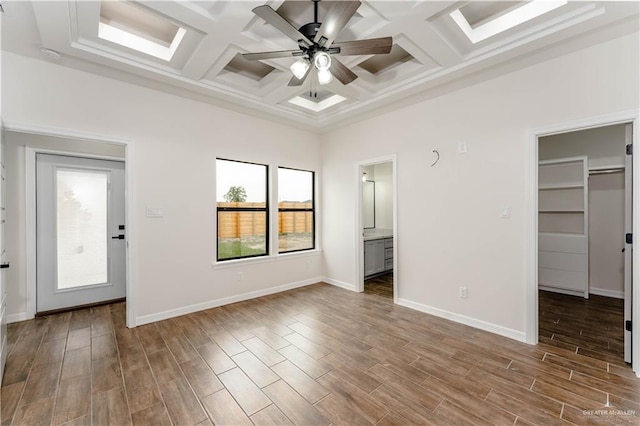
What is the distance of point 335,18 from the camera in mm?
1909

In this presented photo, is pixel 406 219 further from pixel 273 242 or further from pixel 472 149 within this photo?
pixel 273 242

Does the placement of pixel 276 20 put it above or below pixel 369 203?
above

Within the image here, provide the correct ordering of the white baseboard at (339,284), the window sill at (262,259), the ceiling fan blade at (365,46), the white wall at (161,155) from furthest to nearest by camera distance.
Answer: the white baseboard at (339,284)
the window sill at (262,259)
the white wall at (161,155)
the ceiling fan blade at (365,46)

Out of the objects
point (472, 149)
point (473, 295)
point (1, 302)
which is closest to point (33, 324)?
point (1, 302)

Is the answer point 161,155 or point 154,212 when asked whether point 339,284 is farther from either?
→ point 161,155

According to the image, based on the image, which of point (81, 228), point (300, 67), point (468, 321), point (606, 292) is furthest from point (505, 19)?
point (81, 228)

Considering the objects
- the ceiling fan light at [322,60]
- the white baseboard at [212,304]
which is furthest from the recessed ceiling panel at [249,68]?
the white baseboard at [212,304]

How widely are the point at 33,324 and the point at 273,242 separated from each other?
3096 millimetres

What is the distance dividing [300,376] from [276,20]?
2.74 metres

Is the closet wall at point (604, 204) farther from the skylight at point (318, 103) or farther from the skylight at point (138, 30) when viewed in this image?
the skylight at point (138, 30)

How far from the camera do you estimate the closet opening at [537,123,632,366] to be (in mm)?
4113

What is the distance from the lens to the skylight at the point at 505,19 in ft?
7.56

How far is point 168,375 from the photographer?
7.70ft

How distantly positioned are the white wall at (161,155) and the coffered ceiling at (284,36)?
21 centimetres
